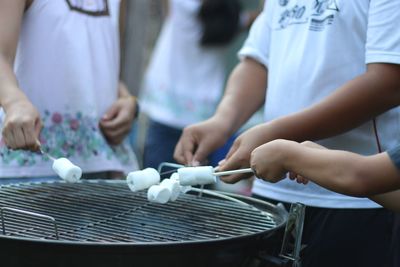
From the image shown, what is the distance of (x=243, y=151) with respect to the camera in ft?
5.70

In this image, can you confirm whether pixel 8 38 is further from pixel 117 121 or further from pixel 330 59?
pixel 330 59

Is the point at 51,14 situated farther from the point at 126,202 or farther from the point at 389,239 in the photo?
the point at 389,239

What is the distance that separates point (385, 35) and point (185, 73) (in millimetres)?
2282

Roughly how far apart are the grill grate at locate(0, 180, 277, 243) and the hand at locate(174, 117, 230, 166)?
0.40 feet

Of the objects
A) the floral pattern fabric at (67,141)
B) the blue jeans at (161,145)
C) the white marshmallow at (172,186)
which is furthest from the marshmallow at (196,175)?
the blue jeans at (161,145)

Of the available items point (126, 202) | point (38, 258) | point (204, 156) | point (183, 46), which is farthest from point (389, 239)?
point (183, 46)

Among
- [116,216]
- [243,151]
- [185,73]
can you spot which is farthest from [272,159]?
[185,73]

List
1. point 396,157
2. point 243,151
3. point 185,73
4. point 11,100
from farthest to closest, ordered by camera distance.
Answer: point 185,73 → point 11,100 → point 243,151 → point 396,157

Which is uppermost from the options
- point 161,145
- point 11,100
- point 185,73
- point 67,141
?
point 11,100

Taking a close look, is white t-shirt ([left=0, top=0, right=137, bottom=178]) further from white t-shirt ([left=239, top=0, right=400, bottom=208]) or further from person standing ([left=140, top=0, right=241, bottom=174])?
person standing ([left=140, top=0, right=241, bottom=174])

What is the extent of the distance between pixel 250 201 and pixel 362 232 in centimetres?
31

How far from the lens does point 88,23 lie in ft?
7.44

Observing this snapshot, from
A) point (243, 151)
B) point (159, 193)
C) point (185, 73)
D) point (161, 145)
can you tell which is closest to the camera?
point (159, 193)

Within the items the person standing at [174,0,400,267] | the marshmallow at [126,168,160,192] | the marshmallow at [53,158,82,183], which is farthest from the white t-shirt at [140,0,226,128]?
the marshmallow at [126,168,160,192]
